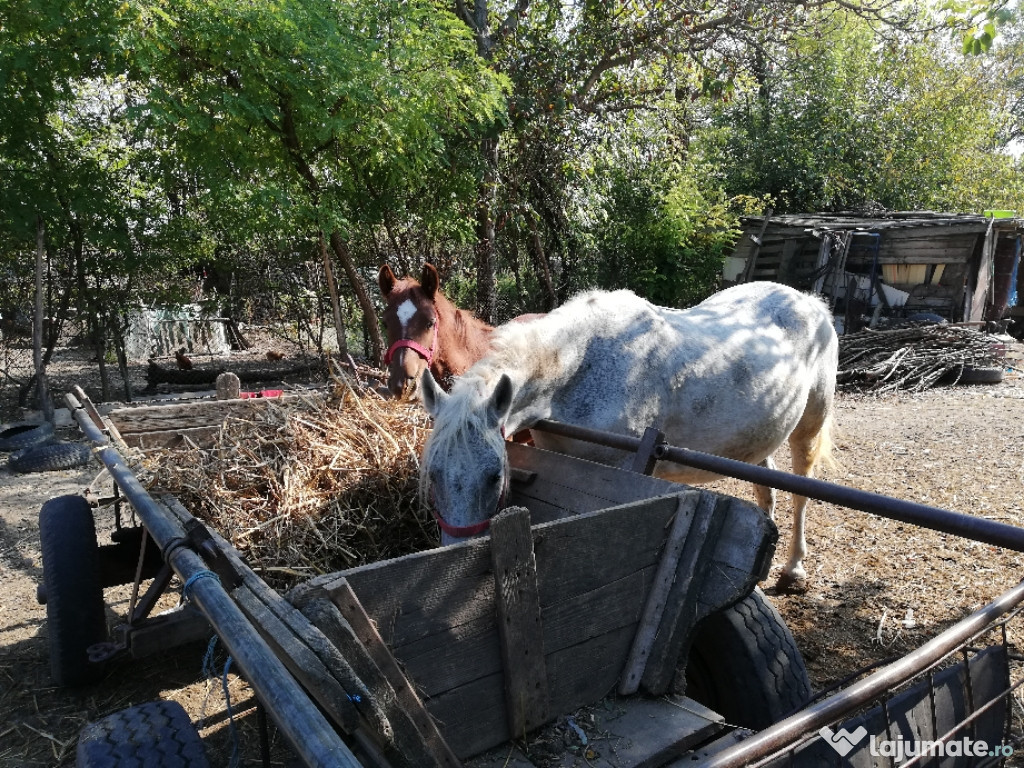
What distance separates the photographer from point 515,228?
9664 mm

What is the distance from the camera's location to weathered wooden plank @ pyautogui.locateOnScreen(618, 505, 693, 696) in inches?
76.5

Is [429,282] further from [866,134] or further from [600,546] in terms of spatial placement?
[866,134]

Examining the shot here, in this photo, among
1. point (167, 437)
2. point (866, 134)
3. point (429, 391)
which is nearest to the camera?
point (429, 391)

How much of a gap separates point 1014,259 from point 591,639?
1534 cm

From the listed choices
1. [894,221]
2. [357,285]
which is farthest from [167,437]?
[894,221]

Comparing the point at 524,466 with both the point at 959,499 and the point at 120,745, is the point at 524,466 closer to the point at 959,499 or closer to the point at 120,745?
the point at 120,745

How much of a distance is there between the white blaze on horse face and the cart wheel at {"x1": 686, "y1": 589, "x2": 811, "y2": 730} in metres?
2.73

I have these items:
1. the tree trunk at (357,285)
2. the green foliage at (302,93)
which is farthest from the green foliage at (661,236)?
the tree trunk at (357,285)

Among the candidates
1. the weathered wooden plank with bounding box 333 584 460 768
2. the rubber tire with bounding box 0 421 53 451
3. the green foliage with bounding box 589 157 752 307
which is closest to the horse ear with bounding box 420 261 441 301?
the weathered wooden plank with bounding box 333 584 460 768

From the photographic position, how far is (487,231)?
8711 millimetres

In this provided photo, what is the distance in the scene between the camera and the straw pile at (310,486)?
258cm

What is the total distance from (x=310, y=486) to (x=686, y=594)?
1.65m

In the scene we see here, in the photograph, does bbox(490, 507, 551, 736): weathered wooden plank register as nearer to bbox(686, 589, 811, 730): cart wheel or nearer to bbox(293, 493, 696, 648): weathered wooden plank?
bbox(293, 493, 696, 648): weathered wooden plank

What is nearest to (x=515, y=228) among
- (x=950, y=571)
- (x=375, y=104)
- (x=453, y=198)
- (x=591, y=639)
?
(x=453, y=198)
